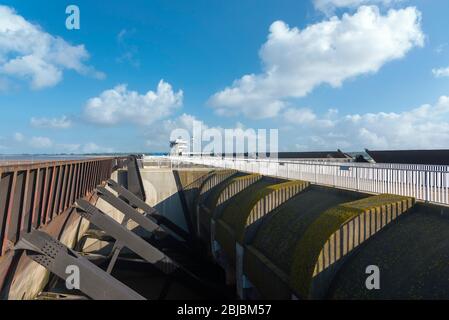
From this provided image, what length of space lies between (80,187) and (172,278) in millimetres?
5798

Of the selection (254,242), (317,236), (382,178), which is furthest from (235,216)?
(317,236)

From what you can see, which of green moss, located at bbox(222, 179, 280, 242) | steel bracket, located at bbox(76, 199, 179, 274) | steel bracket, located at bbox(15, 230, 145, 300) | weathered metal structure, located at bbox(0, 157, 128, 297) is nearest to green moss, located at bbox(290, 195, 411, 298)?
steel bracket, located at bbox(15, 230, 145, 300)

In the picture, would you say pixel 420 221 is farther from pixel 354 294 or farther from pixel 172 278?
pixel 172 278

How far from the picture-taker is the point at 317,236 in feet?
27.6

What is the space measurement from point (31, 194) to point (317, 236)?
21.8ft

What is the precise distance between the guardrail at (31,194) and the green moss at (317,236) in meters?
6.25

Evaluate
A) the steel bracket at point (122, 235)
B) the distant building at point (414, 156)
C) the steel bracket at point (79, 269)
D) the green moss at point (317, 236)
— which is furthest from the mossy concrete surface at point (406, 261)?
the distant building at point (414, 156)

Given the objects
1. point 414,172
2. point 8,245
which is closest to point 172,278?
point 8,245

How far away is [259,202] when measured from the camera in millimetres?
13414

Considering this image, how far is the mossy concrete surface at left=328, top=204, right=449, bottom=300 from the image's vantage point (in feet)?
20.5

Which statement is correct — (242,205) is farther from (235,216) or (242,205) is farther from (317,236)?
(317,236)

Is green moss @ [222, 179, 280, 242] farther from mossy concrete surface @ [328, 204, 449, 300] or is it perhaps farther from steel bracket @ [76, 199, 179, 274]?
mossy concrete surface @ [328, 204, 449, 300]

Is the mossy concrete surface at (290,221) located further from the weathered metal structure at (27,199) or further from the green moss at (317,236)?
the weathered metal structure at (27,199)

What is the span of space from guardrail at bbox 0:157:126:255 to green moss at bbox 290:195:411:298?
625 centimetres
